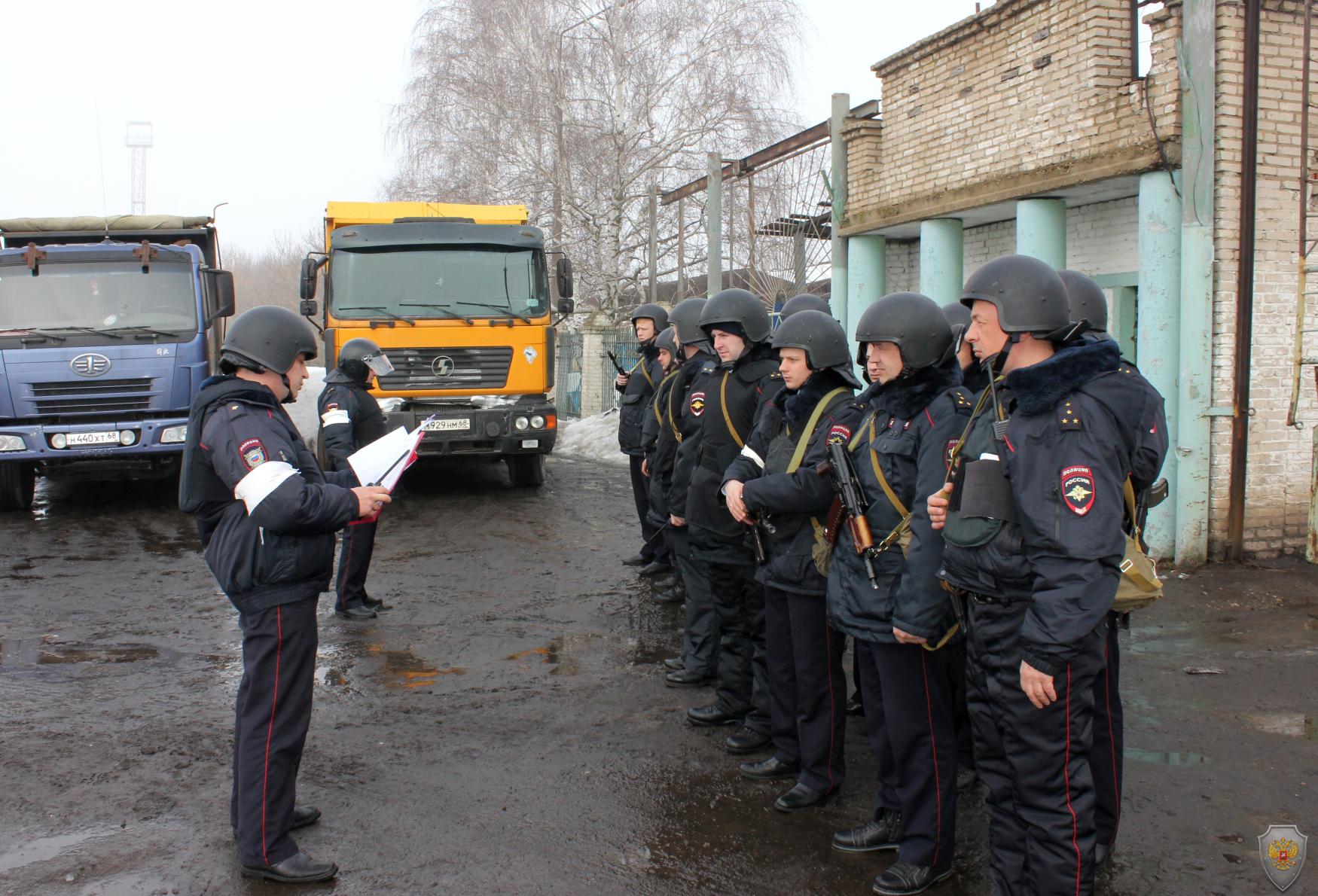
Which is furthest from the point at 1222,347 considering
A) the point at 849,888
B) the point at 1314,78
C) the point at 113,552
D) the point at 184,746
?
the point at 113,552

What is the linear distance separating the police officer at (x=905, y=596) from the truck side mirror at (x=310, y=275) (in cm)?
842

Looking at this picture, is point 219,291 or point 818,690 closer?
point 818,690

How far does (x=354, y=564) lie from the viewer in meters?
6.74

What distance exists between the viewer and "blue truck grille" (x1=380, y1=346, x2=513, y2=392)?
10.9 meters

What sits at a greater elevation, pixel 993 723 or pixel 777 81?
pixel 777 81

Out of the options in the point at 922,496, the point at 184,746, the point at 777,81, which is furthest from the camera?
the point at 777,81

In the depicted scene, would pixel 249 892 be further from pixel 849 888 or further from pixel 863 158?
pixel 863 158

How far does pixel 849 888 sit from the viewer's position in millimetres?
3357

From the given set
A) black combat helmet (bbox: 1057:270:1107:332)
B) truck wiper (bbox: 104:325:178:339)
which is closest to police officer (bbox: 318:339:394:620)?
black combat helmet (bbox: 1057:270:1107:332)

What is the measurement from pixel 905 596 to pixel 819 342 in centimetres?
110

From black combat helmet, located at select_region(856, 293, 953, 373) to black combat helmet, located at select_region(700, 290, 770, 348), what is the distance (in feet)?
3.98

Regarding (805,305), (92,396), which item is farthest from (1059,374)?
(92,396)

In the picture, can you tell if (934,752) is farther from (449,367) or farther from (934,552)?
(449,367)

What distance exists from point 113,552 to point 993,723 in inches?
318
